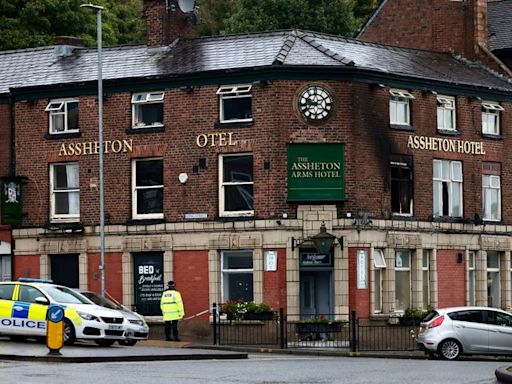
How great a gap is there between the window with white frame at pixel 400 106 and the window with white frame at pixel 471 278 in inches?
215

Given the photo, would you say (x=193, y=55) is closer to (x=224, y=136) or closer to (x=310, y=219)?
(x=224, y=136)

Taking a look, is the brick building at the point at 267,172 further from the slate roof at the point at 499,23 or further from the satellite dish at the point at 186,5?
the slate roof at the point at 499,23

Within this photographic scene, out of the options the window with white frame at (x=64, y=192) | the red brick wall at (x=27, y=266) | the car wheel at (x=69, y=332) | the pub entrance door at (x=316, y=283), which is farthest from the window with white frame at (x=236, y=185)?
the car wheel at (x=69, y=332)

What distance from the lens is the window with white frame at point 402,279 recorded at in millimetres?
51344

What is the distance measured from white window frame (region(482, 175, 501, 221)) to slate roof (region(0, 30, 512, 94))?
310 cm

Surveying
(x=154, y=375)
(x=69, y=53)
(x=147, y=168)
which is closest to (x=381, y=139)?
(x=147, y=168)

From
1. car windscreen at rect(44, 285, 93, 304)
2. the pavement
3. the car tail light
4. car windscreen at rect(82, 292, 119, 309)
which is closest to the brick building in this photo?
the pavement

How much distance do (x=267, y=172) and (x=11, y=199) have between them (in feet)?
30.0

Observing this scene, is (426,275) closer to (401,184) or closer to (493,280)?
(401,184)

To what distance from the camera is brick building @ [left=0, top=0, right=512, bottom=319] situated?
49.1 metres

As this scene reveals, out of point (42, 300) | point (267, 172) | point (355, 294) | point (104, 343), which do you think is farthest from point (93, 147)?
point (42, 300)

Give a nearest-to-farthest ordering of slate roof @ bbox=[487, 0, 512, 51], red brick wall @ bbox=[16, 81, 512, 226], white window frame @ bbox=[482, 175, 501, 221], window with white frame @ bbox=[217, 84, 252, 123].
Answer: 1. red brick wall @ bbox=[16, 81, 512, 226]
2. window with white frame @ bbox=[217, 84, 252, 123]
3. white window frame @ bbox=[482, 175, 501, 221]
4. slate roof @ bbox=[487, 0, 512, 51]

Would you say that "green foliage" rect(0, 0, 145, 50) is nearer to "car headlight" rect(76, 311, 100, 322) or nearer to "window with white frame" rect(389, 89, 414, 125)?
"window with white frame" rect(389, 89, 414, 125)

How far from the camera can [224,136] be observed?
50.0m
